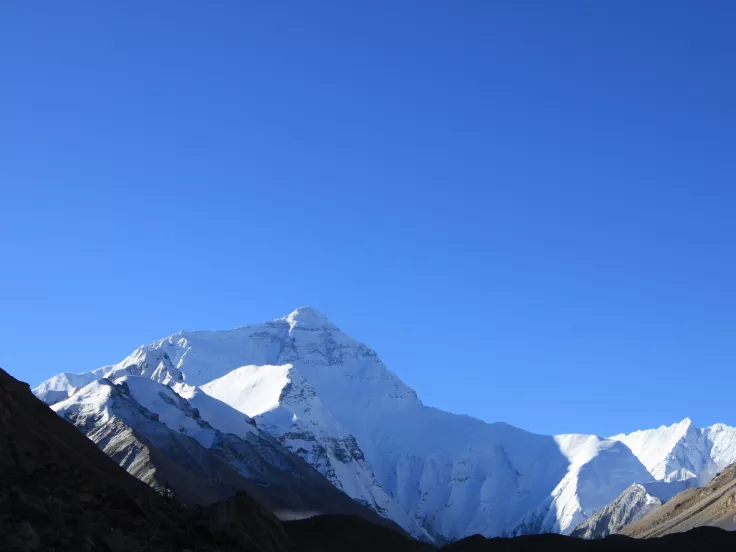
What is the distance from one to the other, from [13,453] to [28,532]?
13.4 metres

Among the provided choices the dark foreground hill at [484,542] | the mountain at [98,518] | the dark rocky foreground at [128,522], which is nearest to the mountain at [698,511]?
the dark foreground hill at [484,542]

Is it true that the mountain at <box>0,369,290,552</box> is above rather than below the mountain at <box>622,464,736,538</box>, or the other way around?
below

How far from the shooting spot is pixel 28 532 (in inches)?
1308

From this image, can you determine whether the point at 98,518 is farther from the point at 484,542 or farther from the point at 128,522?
the point at 484,542

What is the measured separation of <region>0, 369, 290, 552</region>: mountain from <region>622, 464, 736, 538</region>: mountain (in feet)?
315

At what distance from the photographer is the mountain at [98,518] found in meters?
34.7

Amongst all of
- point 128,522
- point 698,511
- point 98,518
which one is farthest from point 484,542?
point 698,511

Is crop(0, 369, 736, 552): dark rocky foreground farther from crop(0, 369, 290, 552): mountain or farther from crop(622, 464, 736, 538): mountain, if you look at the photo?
crop(622, 464, 736, 538): mountain

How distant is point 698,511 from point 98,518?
5034 inches

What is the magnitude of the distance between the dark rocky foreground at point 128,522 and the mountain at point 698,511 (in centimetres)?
7037

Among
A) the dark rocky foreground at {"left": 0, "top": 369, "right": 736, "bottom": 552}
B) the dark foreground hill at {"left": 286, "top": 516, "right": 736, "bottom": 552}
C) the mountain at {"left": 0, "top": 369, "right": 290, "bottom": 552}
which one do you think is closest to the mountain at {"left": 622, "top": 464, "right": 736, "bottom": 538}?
the dark foreground hill at {"left": 286, "top": 516, "right": 736, "bottom": 552}

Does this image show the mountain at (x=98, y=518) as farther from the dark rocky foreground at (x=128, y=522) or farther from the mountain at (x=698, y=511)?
the mountain at (x=698, y=511)

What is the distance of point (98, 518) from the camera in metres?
38.2

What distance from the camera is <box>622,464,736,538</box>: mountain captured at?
451 feet
